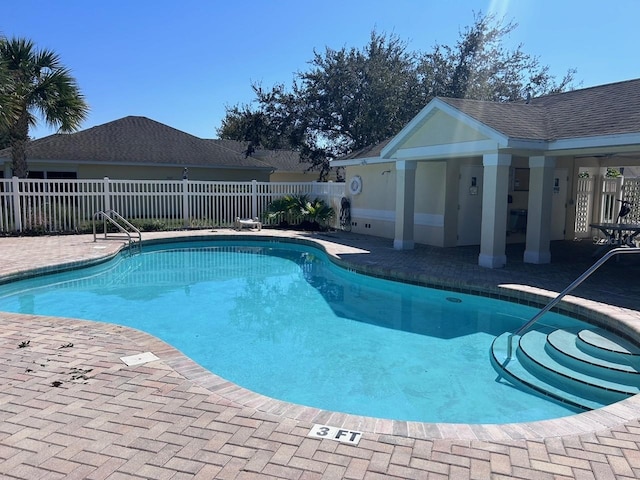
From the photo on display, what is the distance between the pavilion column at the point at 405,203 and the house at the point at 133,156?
10.7 meters

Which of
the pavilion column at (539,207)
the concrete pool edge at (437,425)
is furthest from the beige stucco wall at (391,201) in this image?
the concrete pool edge at (437,425)

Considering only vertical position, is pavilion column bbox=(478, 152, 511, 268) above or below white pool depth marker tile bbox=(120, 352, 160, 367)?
above

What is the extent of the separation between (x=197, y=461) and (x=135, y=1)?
522 inches

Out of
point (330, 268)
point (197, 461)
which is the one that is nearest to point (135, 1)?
point (330, 268)

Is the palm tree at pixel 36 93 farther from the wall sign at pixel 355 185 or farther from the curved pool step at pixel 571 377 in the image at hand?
the curved pool step at pixel 571 377

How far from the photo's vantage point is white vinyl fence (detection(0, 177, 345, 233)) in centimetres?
1497

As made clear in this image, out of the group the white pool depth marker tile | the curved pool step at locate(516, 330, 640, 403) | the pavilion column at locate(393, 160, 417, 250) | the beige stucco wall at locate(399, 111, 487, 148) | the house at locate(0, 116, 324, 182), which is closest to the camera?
the white pool depth marker tile

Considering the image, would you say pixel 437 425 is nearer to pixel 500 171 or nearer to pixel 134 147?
pixel 500 171

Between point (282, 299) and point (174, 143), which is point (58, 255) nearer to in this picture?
point (282, 299)

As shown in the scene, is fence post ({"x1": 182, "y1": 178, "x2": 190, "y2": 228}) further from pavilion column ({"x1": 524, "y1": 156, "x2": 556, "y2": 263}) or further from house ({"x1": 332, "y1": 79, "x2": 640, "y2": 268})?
pavilion column ({"x1": 524, "y1": 156, "x2": 556, "y2": 263})

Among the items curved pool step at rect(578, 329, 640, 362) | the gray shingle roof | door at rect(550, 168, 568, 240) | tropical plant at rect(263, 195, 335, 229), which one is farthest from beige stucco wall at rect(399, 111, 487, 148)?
tropical plant at rect(263, 195, 335, 229)

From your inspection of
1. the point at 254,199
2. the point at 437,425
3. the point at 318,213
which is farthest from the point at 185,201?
the point at 437,425

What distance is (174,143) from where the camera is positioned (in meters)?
21.7

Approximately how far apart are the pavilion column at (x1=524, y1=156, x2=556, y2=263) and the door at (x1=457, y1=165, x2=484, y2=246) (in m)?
2.63
